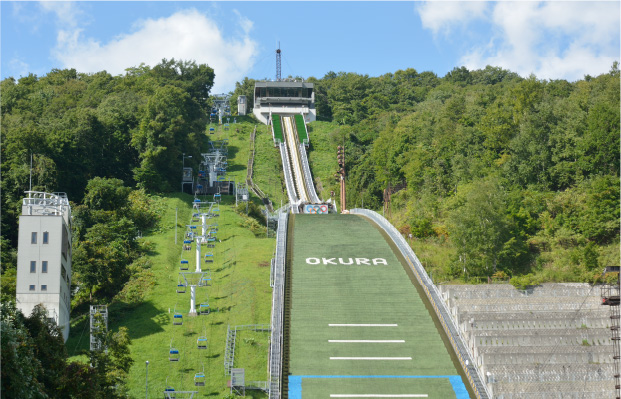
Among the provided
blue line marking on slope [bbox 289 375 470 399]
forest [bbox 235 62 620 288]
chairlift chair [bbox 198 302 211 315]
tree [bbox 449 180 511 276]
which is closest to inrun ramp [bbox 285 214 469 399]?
blue line marking on slope [bbox 289 375 470 399]

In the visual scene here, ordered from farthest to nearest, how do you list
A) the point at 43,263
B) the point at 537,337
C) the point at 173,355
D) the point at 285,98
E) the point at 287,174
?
the point at 285,98 → the point at 287,174 → the point at 43,263 → the point at 537,337 → the point at 173,355

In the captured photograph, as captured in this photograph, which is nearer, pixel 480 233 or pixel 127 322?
pixel 127 322

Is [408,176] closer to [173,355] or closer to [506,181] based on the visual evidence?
[506,181]

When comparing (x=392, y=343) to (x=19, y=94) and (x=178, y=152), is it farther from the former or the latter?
(x=19, y=94)

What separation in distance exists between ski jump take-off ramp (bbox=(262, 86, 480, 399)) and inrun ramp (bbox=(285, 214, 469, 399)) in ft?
0.17

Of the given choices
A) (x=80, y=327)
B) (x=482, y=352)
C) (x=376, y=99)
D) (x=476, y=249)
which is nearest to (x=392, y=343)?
(x=482, y=352)

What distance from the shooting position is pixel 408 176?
7938cm

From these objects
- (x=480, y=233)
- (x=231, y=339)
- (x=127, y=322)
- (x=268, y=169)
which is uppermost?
(x=268, y=169)

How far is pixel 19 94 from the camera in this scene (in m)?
99.7

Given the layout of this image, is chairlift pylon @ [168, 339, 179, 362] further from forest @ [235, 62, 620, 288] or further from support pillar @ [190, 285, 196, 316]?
forest @ [235, 62, 620, 288]

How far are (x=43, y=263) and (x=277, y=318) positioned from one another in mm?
13154

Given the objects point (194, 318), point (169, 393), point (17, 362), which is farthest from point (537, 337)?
point (17, 362)

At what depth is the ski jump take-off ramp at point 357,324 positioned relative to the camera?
42.8 metres

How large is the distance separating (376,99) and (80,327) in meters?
81.8
